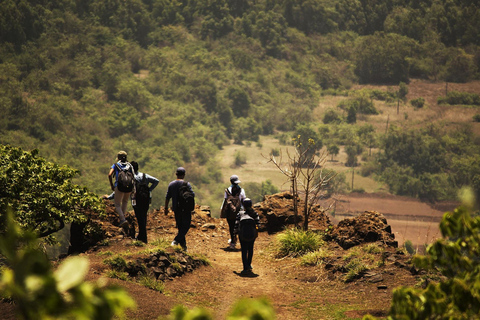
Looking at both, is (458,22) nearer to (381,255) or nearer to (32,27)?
(32,27)

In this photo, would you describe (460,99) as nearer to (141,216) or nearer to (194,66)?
(194,66)

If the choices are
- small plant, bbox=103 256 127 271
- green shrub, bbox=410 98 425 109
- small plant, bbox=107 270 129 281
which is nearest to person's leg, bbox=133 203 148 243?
small plant, bbox=103 256 127 271

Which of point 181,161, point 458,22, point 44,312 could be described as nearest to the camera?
point 44,312

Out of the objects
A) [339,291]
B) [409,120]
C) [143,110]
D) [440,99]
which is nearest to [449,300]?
[339,291]

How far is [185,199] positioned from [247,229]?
113 centimetres

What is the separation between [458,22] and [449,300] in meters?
121

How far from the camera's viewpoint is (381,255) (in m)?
9.78

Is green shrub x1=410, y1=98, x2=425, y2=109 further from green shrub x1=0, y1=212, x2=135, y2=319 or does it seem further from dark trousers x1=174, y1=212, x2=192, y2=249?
green shrub x1=0, y1=212, x2=135, y2=319

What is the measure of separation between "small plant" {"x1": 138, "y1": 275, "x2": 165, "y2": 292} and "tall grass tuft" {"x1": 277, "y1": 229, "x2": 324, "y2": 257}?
353 cm

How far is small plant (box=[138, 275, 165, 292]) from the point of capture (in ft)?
26.3

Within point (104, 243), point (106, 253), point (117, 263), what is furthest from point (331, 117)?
point (117, 263)

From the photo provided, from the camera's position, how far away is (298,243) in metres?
11.2

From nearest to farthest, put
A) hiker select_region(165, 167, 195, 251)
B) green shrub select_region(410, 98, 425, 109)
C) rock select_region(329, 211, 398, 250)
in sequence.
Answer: hiker select_region(165, 167, 195, 251)
rock select_region(329, 211, 398, 250)
green shrub select_region(410, 98, 425, 109)

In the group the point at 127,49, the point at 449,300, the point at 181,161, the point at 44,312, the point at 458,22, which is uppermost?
the point at 458,22
